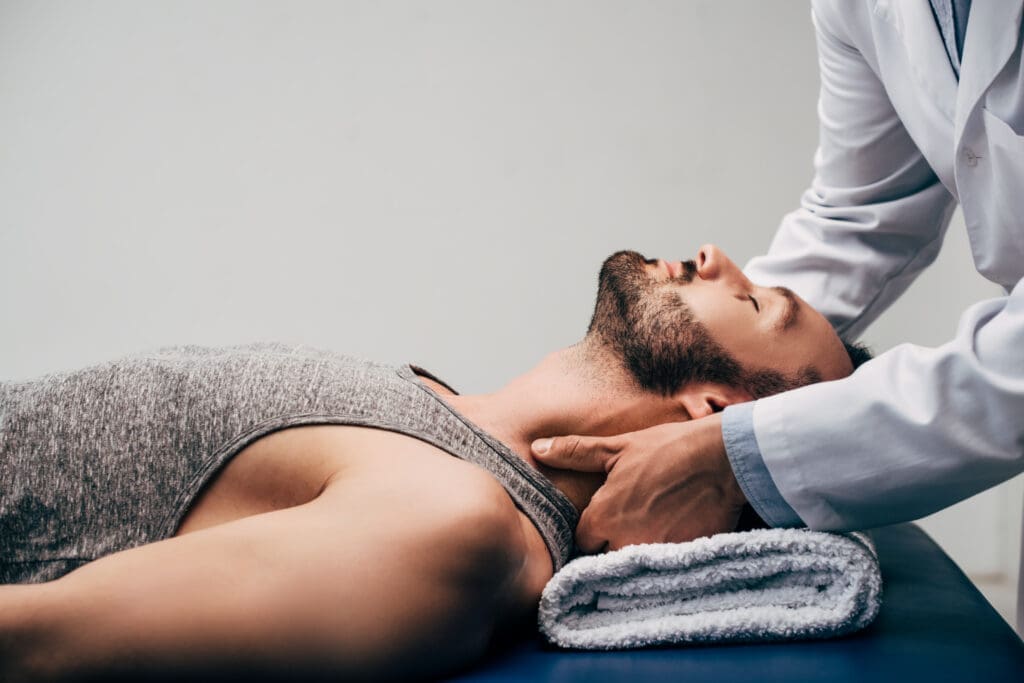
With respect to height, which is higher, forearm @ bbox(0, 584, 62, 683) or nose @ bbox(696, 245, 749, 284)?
nose @ bbox(696, 245, 749, 284)

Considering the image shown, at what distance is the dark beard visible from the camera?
49.6 inches

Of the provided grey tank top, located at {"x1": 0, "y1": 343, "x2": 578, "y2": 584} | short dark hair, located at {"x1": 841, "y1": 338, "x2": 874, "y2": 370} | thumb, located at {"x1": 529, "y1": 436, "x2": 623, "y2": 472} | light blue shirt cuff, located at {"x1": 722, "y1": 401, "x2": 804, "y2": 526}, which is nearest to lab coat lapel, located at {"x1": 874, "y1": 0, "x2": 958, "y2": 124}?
short dark hair, located at {"x1": 841, "y1": 338, "x2": 874, "y2": 370}

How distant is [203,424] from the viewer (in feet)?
3.59

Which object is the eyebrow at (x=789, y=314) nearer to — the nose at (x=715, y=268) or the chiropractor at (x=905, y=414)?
the nose at (x=715, y=268)

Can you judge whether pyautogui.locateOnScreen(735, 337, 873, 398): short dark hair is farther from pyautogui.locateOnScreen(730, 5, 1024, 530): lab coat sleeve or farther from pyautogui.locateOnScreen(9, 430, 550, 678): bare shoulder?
pyautogui.locateOnScreen(9, 430, 550, 678): bare shoulder

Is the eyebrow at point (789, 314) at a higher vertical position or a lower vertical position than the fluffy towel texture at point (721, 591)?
higher

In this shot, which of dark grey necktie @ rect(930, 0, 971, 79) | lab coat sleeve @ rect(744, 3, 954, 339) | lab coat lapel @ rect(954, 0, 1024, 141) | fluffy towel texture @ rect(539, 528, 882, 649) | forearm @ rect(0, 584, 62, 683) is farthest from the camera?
lab coat sleeve @ rect(744, 3, 954, 339)

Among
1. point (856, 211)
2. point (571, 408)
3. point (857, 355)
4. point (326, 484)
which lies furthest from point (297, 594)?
point (856, 211)

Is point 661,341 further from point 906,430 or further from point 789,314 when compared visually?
point 906,430

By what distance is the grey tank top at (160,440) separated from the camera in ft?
3.50

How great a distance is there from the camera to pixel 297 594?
2.56 feet

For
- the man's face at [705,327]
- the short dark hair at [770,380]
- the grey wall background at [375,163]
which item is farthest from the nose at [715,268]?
the grey wall background at [375,163]

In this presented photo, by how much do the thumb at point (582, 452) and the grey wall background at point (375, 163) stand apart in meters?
1.11

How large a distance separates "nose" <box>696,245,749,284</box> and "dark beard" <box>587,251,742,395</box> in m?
0.02
